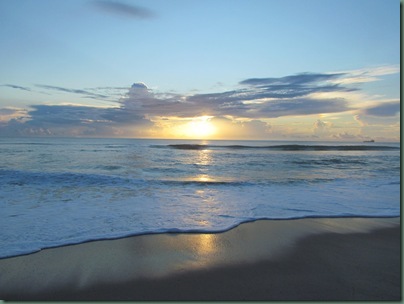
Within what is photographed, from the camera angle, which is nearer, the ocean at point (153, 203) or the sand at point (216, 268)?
the sand at point (216, 268)

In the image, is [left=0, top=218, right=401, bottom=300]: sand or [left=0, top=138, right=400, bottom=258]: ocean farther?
[left=0, top=138, right=400, bottom=258]: ocean

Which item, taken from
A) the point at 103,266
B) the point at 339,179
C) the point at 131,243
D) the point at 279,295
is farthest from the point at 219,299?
the point at 339,179

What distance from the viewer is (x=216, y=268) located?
4055 millimetres

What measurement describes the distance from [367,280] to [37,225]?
6201 millimetres

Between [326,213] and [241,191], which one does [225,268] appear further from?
[241,191]

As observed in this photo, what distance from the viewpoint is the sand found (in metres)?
3.45

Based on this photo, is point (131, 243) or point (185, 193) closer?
point (131, 243)

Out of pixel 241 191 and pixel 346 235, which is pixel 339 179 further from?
pixel 346 235

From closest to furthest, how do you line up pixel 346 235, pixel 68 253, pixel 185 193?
pixel 68 253
pixel 346 235
pixel 185 193

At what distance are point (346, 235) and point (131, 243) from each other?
421 centimetres

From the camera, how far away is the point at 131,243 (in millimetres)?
5129

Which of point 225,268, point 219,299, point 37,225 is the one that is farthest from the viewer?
point 37,225

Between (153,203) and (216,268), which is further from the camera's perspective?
(153,203)

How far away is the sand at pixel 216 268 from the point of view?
345 centimetres
